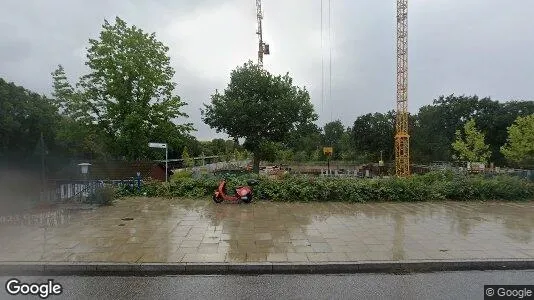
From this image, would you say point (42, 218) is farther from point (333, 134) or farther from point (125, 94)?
point (333, 134)

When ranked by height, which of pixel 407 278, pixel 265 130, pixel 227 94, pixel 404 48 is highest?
pixel 404 48

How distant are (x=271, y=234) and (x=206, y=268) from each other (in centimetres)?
252

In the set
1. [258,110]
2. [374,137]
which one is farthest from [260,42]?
[258,110]

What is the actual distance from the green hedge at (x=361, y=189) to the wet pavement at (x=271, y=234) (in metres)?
1.12

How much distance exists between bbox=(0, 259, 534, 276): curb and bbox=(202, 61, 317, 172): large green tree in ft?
82.5

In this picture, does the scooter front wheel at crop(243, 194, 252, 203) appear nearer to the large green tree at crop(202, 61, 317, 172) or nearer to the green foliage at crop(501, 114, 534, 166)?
the large green tree at crop(202, 61, 317, 172)

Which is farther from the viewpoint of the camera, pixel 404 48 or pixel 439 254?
pixel 404 48

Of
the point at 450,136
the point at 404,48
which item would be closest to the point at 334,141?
the point at 450,136

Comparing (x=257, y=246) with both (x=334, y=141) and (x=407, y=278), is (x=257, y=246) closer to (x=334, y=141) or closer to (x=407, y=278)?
(x=407, y=278)

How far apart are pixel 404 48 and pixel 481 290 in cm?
A: 5294

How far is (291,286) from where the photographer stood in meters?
5.62

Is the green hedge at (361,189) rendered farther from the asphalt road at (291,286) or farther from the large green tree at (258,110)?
the large green tree at (258,110)

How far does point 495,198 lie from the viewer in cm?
1445

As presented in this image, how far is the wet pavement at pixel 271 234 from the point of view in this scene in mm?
6941
